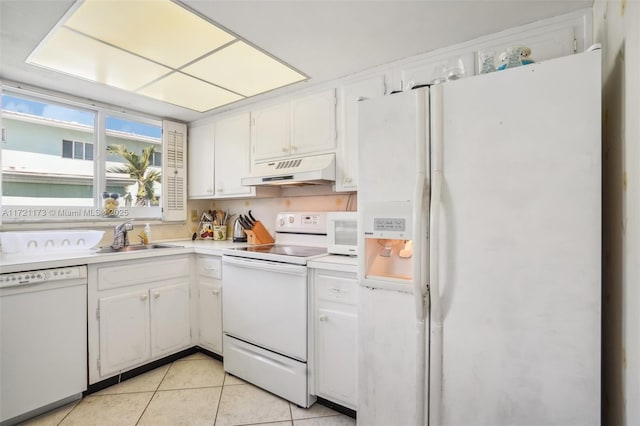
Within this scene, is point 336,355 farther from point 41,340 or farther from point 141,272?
point 41,340

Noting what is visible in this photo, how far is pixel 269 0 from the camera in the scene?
4.71 feet

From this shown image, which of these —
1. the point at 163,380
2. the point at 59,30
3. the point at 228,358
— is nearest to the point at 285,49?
the point at 59,30

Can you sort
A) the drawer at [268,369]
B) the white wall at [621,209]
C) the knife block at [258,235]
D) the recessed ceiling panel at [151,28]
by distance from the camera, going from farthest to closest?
1. the knife block at [258,235]
2. the drawer at [268,369]
3. the recessed ceiling panel at [151,28]
4. the white wall at [621,209]

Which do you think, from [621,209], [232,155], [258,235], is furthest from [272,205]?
[621,209]

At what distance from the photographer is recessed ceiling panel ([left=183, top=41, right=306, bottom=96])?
1.92 meters

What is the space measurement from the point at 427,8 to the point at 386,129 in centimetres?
68

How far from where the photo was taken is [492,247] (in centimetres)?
113

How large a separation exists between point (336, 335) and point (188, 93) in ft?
7.18

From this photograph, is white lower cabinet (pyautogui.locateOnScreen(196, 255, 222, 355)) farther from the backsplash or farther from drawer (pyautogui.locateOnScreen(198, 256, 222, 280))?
the backsplash

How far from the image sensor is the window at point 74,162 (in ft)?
7.57

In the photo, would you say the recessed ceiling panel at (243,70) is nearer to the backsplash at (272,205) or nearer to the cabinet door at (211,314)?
the backsplash at (272,205)

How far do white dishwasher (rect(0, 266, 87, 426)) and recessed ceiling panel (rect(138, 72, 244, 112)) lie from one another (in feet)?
4.67

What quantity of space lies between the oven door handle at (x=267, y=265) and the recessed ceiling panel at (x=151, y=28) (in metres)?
1.37

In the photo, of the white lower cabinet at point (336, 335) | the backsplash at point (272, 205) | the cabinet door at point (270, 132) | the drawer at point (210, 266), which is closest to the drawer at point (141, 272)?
the drawer at point (210, 266)
